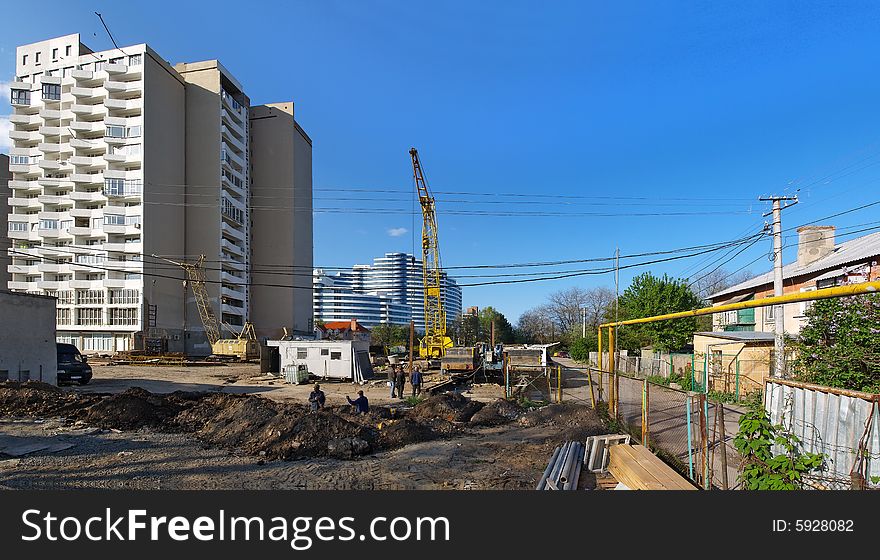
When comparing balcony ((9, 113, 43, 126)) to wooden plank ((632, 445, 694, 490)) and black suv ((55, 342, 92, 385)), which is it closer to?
black suv ((55, 342, 92, 385))

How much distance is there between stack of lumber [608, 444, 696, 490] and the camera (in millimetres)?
7059

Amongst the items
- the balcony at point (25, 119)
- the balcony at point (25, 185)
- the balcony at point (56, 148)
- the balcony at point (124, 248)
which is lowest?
the balcony at point (124, 248)

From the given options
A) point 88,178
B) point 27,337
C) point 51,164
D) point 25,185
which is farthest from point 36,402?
point 25,185

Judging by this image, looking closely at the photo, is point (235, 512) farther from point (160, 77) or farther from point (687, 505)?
point (160, 77)

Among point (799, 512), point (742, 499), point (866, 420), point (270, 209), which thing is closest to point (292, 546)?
point (742, 499)

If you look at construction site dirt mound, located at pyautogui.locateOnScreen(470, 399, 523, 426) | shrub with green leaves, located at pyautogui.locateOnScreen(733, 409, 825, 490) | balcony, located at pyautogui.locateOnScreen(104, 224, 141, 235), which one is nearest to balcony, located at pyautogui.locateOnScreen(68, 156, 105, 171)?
balcony, located at pyautogui.locateOnScreen(104, 224, 141, 235)

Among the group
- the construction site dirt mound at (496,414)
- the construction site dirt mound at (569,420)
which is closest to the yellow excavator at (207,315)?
the construction site dirt mound at (496,414)

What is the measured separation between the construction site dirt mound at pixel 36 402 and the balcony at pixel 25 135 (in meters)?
52.0

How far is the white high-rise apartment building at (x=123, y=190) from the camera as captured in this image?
49.5 meters

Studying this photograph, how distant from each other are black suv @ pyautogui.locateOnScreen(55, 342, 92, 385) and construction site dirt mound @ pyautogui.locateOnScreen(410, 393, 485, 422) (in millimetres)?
18003

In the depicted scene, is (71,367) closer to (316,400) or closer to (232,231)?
(316,400)

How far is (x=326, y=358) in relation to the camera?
92.7 feet

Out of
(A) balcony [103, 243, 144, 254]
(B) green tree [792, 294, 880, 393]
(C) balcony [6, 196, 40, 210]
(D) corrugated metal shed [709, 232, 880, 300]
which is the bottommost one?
(B) green tree [792, 294, 880, 393]

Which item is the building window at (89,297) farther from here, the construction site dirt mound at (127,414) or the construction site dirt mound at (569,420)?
the construction site dirt mound at (569,420)
